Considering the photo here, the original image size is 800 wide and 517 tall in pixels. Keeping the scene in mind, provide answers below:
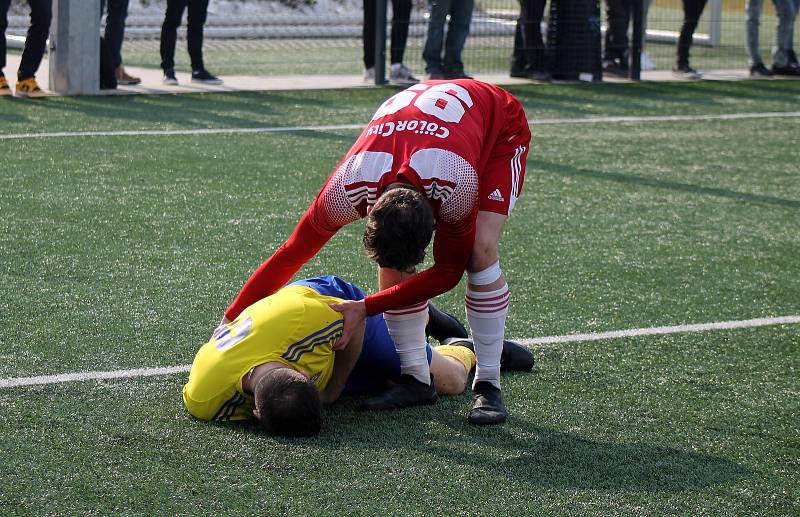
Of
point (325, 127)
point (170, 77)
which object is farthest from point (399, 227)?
point (170, 77)

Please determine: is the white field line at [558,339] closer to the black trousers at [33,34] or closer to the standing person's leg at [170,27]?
the black trousers at [33,34]

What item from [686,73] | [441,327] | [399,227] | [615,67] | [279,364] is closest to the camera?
[399,227]

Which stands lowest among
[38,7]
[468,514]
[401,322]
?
[468,514]

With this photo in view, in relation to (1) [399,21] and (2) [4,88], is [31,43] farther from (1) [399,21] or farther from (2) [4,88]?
(1) [399,21]

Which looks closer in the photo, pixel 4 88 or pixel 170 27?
pixel 4 88

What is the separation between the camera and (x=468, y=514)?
3.27 meters

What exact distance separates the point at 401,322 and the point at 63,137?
16.8ft

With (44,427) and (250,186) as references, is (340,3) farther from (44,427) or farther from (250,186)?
(44,427)

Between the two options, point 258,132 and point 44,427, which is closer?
point 44,427

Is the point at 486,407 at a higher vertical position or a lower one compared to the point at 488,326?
lower

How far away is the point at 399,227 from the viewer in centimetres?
335

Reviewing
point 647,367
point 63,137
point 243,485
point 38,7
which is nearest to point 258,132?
point 63,137

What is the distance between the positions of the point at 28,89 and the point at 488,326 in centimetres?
694

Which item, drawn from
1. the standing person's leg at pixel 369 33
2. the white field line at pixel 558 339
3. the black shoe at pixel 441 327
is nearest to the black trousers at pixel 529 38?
the standing person's leg at pixel 369 33
